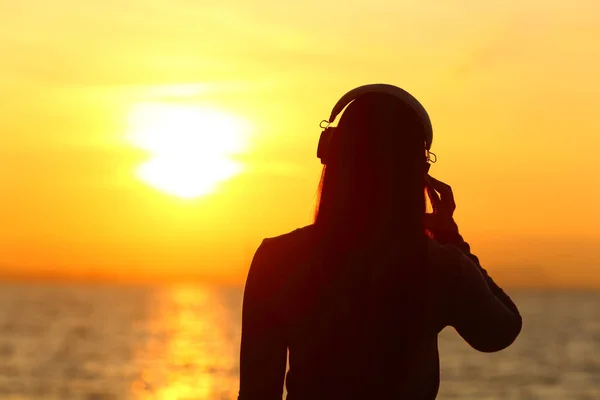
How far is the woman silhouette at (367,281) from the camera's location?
9.71 feet

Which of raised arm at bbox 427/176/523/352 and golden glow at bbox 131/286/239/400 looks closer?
raised arm at bbox 427/176/523/352

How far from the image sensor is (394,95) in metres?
2.99

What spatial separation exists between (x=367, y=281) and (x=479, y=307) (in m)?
0.35

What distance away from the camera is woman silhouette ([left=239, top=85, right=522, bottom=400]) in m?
2.96

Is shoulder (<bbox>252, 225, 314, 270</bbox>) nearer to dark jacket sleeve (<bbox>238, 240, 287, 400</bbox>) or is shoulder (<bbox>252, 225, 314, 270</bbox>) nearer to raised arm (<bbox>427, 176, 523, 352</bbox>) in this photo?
dark jacket sleeve (<bbox>238, 240, 287, 400</bbox>)

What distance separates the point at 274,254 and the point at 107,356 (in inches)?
2178

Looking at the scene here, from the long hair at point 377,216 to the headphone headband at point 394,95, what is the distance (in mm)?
20

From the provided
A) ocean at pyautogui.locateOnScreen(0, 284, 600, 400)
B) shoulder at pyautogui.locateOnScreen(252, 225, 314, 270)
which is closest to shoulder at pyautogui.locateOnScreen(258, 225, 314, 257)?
shoulder at pyautogui.locateOnScreen(252, 225, 314, 270)

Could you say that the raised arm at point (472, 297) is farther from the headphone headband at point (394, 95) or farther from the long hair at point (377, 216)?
the headphone headband at point (394, 95)

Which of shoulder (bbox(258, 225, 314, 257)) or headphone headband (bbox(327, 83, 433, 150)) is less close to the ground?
headphone headband (bbox(327, 83, 433, 150))

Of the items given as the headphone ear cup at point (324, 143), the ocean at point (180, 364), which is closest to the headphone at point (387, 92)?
the headphone ear cup at point (324, 143)

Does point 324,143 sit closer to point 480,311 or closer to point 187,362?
point 480,311

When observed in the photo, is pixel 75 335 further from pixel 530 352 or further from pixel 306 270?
pixel 306 270

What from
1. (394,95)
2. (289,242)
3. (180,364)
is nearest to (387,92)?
(394,95)
